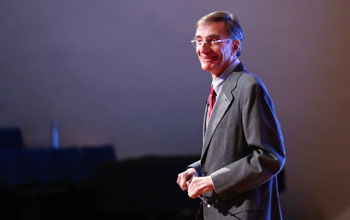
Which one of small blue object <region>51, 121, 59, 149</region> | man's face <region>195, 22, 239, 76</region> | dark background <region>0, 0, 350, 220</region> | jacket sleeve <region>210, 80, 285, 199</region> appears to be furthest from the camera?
small blue object <region>51, 121, 59, 149</region>

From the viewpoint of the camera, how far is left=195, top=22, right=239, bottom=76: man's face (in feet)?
3.64

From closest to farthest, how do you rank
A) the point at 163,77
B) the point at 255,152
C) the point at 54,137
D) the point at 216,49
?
1. the point at 255,152
2. the point at 216,49
3. the point at 163,77
4. the point at 54,137

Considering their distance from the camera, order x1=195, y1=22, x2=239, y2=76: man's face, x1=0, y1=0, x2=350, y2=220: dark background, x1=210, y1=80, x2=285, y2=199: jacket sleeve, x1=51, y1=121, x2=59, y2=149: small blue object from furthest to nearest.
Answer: x1=51, y1=121, x2=59, y2=149: small blue object < x1=0, y1=0, x2=350, y2=220: dark background < x1=195, y1=22, x2=239, y2=76: man's face < x1=210, y1=80, x2=285, y2=199: jacket sleeve

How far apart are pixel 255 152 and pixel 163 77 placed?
3472 millimetres

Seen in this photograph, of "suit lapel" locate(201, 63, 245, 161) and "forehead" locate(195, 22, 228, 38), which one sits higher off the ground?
"forehead" locate(195, 22, 228, 38)

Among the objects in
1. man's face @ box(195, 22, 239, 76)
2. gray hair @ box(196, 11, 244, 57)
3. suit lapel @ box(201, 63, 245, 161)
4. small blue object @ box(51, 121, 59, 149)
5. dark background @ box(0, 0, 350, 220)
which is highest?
gray hair @ box(196, 11, 244, 57)

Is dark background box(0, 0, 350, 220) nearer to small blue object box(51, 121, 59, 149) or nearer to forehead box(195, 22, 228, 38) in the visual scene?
small blue object box(51, 121, 59, 149)

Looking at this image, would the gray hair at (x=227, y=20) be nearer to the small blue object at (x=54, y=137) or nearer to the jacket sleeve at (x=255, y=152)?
the jacket sleeve at (x=255, y=152)

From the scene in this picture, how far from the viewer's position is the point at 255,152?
97 cm

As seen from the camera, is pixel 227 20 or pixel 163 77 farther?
pixel 163 77

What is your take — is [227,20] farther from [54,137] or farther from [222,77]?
[54,137]

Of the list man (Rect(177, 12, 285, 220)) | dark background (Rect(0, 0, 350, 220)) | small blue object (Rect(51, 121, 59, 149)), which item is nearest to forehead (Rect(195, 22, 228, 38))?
man (Rect(177, 12, 285, 220))

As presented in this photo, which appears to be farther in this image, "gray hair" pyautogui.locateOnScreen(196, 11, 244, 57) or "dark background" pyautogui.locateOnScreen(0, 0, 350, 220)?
"dark background" pyautogui.locateOnScreen(0, 0, 350, 220)

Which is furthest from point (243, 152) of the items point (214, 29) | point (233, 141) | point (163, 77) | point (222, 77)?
point (163, 77)
